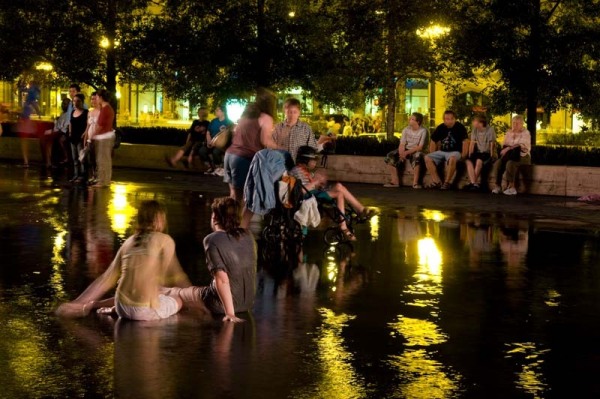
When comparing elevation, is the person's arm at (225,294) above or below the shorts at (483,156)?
below

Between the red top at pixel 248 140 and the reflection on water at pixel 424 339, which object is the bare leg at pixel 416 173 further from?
→ the reflection on water at pixel 424 339

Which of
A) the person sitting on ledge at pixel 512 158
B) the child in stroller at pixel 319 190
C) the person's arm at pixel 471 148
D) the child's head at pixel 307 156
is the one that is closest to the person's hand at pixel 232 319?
the child in stroller at pixel 319 190

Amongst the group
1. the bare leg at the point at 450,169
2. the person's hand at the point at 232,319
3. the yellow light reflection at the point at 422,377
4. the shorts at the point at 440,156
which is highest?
the shorts at the point at 440,156

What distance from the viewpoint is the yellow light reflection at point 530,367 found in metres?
7.48

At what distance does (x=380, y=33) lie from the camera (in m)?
28.0

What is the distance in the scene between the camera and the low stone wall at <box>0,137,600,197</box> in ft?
69.7

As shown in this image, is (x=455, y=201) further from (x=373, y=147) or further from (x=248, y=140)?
(x=248, y=140)

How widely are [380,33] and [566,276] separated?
1640 cm

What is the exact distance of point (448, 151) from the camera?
22422 mm

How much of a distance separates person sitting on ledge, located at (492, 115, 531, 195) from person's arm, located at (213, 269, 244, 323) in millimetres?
12583

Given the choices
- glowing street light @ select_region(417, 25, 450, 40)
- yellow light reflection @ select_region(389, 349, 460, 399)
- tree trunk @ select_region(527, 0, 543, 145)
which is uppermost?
glowing street light @ select_region(417, 25, 450, 40)

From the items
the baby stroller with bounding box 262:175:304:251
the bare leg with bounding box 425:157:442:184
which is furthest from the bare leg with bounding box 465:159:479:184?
the baby stroller with bounding box 262:175:304:251

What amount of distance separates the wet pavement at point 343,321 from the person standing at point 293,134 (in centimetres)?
110

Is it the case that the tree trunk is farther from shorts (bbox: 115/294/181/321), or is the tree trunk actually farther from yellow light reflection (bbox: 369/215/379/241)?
shorts (bbox: 115/294/181/321)
